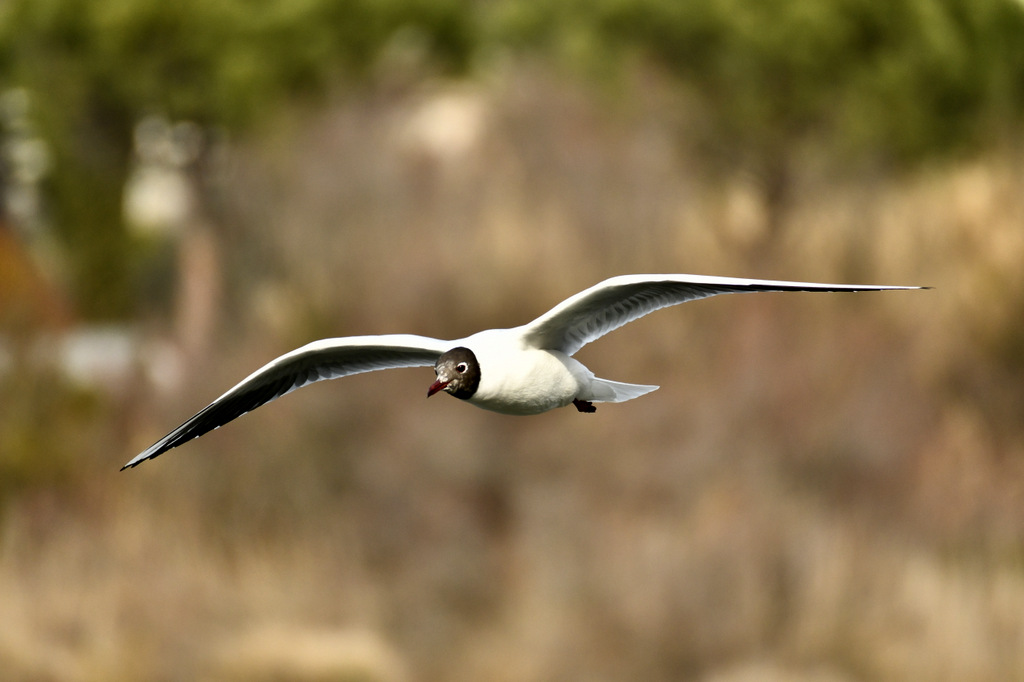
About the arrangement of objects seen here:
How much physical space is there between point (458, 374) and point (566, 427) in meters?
16.3

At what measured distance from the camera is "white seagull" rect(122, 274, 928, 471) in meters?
3.86

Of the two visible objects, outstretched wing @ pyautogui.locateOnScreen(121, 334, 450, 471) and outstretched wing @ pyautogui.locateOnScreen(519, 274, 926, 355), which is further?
outstretched wing @ pyautogui.locateOnScreen(121, 334, 450, 471)

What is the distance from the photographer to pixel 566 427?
20109 millimetres

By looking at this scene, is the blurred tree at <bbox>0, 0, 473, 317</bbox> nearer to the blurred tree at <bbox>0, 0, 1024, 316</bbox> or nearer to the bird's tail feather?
the blurred tree at <bbox>0, 0, 1024, 316</bbox>

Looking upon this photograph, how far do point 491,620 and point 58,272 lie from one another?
20949mm

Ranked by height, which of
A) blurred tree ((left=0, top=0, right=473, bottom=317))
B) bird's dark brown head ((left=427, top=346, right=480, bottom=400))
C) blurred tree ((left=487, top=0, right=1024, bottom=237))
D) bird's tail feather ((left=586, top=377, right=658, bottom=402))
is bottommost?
bird's tail feather ((left=586, top=377, right=658, bottom=402))

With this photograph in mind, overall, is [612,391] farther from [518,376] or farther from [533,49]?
[533,49]

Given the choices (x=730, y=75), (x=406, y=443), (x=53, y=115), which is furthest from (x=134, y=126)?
(x=406, y=443)

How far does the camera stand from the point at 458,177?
23641 mm

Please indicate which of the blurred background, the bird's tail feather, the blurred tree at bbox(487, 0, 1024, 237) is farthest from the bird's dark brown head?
the blurred tree at bbox(487, 0, 1024, 237)

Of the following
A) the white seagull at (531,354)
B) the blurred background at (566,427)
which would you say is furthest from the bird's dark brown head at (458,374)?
the blurred background at (566,427)

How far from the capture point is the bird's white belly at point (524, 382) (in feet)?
12.7

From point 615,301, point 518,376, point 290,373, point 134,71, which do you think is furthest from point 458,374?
point 134,71

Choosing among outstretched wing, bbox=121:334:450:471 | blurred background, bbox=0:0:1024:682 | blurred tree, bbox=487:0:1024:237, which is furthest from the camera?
blurred tree, bbox=487:0:1024:237
